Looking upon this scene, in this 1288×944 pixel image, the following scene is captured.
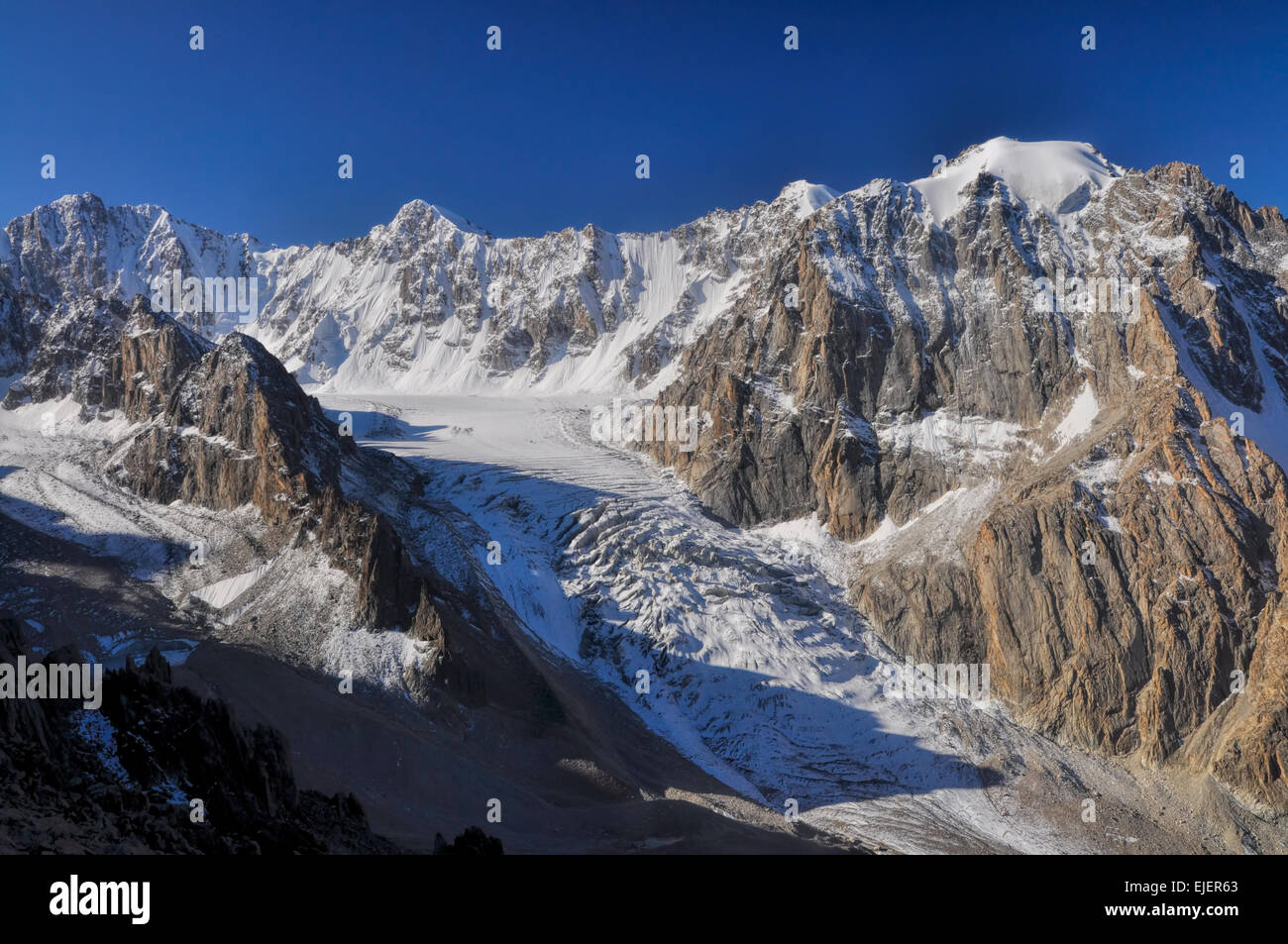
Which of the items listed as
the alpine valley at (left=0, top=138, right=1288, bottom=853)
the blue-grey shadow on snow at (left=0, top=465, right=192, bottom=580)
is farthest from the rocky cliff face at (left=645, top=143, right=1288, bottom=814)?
the blue-grey shadow on snow at (left=0, top=465, right=192, bottom=580)

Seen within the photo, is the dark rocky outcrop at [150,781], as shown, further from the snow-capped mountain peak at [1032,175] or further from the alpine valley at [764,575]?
the snow-capped mountain peak at [1032,175]

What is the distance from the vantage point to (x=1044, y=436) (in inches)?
4011

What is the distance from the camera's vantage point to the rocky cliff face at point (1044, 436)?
77938 millimetres

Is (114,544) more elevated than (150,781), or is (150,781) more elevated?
(114,544)

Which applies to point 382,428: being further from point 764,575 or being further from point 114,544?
point 764,575

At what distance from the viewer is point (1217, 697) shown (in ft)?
246

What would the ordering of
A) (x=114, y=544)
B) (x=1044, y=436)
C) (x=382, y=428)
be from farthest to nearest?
(x=382, y=428), (x=1044, y=436), (x=114, y=544)

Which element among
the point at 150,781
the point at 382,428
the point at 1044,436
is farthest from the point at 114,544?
the point at 1044,436

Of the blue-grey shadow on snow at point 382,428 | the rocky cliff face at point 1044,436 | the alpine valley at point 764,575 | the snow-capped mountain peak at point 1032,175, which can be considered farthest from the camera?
the blue-grey shadow on snow at point 382,428

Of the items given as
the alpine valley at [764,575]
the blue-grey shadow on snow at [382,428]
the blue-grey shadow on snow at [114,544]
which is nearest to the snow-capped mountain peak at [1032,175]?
the alpine valley at [764,575]

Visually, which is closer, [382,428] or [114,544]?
[114,544]
